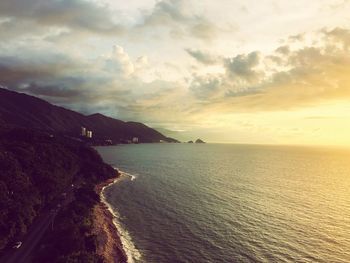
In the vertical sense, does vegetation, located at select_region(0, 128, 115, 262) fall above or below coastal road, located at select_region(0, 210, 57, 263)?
above

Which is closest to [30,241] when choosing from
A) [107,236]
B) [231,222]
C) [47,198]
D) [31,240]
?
[31,240]

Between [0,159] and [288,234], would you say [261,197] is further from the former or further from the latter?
[0,159]

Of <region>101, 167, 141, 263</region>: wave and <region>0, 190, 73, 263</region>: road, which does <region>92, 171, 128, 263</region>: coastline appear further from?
<region>0, 190, 73, 263</region>: road

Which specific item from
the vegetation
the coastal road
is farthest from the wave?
the coastal road

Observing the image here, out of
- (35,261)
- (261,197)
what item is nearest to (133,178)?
(261,197)

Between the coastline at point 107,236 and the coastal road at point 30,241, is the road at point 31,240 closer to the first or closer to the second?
the coastal road at point 30,241

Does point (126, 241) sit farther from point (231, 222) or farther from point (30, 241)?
point (231, 222)

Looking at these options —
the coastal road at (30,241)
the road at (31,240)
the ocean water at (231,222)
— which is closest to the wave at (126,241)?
the ocean water at (231,222)
